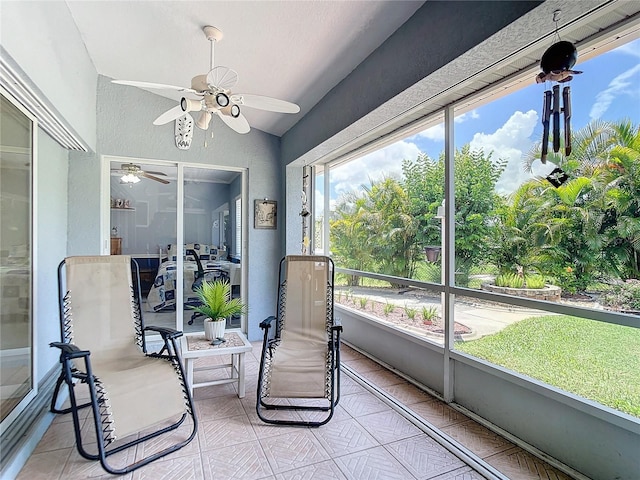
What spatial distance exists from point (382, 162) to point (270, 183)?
159 cm

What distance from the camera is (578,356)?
6.54 ft

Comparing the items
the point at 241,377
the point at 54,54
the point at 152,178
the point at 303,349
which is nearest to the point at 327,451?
the point at 303,349

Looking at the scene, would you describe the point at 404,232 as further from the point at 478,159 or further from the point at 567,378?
the point at 567,378

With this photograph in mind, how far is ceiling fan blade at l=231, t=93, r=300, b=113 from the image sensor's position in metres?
2.33

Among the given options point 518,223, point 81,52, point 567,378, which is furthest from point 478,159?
point 81,52

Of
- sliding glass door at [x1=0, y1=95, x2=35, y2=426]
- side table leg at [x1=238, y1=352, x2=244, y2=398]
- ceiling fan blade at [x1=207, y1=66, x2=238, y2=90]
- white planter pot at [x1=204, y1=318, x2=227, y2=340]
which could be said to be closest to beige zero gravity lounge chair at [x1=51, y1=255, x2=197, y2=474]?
sliding glass door at [x1=0, y1=95, x2=35, y2=426]

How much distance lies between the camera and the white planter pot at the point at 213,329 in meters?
2.90

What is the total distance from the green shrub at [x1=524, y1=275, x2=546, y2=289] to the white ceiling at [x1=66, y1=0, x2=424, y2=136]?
187 centimetres

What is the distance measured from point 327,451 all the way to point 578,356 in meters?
1.62

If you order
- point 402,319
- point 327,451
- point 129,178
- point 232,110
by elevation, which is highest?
point 232,110

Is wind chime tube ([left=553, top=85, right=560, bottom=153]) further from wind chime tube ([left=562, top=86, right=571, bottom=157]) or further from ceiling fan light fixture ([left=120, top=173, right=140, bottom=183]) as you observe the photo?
ceiling fan light fixture ([left=120, top=173, right=140, bottom=183])

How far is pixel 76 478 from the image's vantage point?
6.22ft

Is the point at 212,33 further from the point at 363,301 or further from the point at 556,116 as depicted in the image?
Result: the point at 363,301

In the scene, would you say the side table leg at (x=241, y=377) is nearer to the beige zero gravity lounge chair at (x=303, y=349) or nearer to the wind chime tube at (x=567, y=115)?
the beige zero gravity lounge chair at (x=303, y=349)
